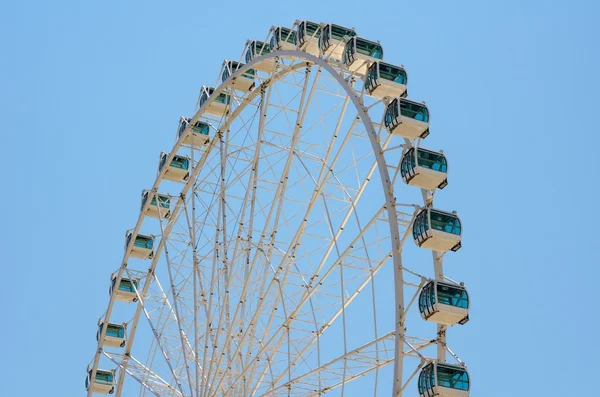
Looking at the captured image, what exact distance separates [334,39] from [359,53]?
1780mm

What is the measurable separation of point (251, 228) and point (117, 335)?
11556mm

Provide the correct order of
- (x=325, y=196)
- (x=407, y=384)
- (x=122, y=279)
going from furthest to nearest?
1. (x=122, y=279)
2. (x=325, y=196)
3. (x=407, y=384)

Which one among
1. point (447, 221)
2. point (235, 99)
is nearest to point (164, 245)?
point (235, 99)

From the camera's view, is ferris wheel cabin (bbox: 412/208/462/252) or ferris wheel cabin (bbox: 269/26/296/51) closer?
ferris wheel cabin (bbox: 412/208/462/252)

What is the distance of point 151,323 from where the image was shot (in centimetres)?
4616

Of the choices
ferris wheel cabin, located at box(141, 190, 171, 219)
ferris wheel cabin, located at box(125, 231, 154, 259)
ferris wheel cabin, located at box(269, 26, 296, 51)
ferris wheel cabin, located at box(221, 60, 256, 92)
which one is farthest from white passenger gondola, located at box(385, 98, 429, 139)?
ferris wheel cabin, located at box(125, 231, 154, 259)

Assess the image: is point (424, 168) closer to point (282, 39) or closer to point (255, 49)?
point (282, 39)

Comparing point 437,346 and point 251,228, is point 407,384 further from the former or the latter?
point 251,228

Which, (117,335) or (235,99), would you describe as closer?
(235,99)

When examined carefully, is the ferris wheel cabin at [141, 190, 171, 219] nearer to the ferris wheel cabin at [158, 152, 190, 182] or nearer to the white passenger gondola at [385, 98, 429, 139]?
the ferris wheel cabin at [158, 152, 190, 182]

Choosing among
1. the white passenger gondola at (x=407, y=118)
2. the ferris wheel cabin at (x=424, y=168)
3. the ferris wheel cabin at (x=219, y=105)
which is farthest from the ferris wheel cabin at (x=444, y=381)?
the ferris wheel cabin at (x=219, y=105)

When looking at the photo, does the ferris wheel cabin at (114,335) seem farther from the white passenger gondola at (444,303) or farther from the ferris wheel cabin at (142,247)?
the white passenger gondola at (444,303)

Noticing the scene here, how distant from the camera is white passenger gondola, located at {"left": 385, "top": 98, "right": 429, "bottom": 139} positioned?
3503cm

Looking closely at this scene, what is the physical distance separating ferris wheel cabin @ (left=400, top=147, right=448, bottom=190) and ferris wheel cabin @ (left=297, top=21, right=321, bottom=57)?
24.4 feet
